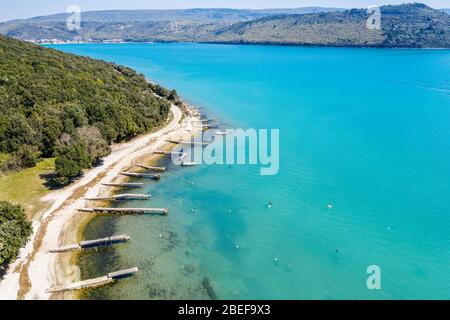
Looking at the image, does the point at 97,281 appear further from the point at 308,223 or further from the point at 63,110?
the point at 63,110

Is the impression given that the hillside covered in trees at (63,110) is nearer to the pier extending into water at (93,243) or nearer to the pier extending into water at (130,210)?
the pier extending into water at (130,210)

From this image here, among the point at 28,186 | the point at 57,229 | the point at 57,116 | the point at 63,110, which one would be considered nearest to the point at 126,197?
the point at 57,229

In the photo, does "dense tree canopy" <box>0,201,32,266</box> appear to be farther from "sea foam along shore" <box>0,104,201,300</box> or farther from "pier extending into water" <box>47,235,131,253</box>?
"pier extending into water" <box>47,235,131,253</box>

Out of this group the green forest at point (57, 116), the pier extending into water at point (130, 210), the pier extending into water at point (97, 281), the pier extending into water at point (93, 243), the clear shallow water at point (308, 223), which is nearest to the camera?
the pier extending into water at point (97, 281)

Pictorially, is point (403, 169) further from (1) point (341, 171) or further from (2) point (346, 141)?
(2) point (346, 141)

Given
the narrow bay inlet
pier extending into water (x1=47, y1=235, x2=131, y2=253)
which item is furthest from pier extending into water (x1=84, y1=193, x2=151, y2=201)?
pier extending into water (x1=47, y1=235, x2=131, y2=253)

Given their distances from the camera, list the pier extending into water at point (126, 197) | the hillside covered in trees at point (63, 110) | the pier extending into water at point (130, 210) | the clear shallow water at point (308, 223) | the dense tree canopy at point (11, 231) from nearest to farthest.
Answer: the dense tree canopy at point (11, 231)
the clear shallow water at point (308, 223)
the pier extending into water at point (130, 210)
the pier extending into water at point (126, 197)
the hillside covered in trees at point (63, 110)

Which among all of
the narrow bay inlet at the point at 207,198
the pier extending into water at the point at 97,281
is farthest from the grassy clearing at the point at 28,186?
the pier extending into water at the point at 97,281
